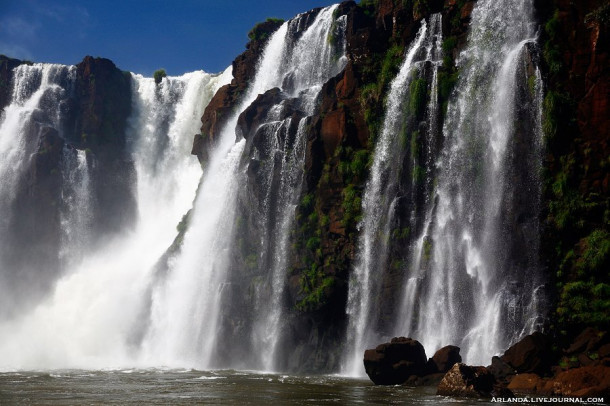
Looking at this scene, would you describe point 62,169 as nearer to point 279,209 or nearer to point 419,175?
point 279,209

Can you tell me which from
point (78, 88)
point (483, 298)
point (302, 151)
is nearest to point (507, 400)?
point (483, 298)

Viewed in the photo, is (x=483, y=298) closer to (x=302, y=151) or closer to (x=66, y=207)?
(x=302, y=151)

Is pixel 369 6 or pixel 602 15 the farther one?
pixel 369 6

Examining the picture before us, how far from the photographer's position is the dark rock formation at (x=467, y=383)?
2106 cm

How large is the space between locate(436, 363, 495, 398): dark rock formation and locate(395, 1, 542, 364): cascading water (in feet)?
22.1

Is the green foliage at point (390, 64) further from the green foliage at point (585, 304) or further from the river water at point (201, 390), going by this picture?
the river water at point (201, 390)

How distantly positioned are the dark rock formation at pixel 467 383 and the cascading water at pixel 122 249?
2607 centimetres

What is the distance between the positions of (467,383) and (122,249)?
4696 cm

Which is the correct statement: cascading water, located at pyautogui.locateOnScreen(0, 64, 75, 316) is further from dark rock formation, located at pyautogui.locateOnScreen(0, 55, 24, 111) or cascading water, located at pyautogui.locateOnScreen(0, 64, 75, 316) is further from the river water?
the river water

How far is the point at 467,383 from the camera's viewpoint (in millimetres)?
21250

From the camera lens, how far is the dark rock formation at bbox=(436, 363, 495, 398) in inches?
829

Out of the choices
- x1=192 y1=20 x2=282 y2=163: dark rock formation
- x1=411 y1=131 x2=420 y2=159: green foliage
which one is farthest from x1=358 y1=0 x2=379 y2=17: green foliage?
x1=411 y1=131 x2=420 y2=159: green foliage

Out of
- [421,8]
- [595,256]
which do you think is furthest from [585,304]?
[421,8]

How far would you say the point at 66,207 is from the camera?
6494 centimetres
